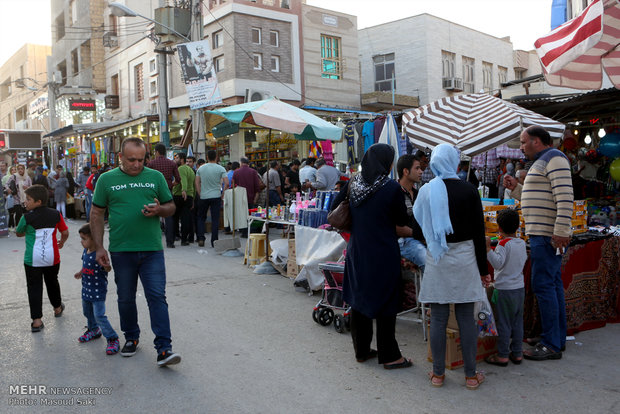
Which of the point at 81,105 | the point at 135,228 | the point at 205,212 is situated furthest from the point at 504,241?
the point at 81,105

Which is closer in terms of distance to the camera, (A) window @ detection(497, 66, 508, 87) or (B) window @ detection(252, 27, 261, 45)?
(B) window @ detection(252, 27, 261, 45)

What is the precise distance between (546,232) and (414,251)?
127cm

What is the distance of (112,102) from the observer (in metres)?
28.7

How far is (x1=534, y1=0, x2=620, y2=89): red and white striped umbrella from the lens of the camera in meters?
4.44

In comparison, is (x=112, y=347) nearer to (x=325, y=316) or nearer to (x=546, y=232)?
(x=325, y=316)

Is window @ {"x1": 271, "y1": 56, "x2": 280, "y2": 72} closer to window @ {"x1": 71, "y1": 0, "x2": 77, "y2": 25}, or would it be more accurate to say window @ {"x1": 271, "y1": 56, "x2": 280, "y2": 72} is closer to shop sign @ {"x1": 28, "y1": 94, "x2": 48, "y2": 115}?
window @ {"x1": 71, "y1": 0, "x2": 77, "y2": 25}

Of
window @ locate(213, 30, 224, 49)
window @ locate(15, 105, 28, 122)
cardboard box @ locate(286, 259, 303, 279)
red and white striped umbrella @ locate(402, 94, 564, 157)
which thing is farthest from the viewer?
window @ locate(15, 105, 28, 122)

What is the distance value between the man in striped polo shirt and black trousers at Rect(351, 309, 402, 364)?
1216mm

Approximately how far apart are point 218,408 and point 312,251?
3482 millimetres

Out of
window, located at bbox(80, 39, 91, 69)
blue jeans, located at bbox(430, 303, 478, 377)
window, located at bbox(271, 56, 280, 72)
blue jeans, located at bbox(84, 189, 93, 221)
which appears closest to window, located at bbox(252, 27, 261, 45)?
window, located at bbox(271, 56, 280, 72)

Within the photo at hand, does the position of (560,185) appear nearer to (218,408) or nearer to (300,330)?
(300,330)

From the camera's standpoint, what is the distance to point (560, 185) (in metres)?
4.24

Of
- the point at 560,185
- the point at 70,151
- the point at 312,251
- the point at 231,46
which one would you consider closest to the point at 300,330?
the point at 312,251

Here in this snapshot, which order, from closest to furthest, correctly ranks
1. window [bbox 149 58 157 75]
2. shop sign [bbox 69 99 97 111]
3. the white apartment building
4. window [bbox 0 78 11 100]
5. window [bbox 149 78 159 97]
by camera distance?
window [bbox 149 58 157 75], window [bbox 149 78 159 97], the white apartment building, shop sign [bbox 69 99 97 111], window [bbox 0 78 11 100]
